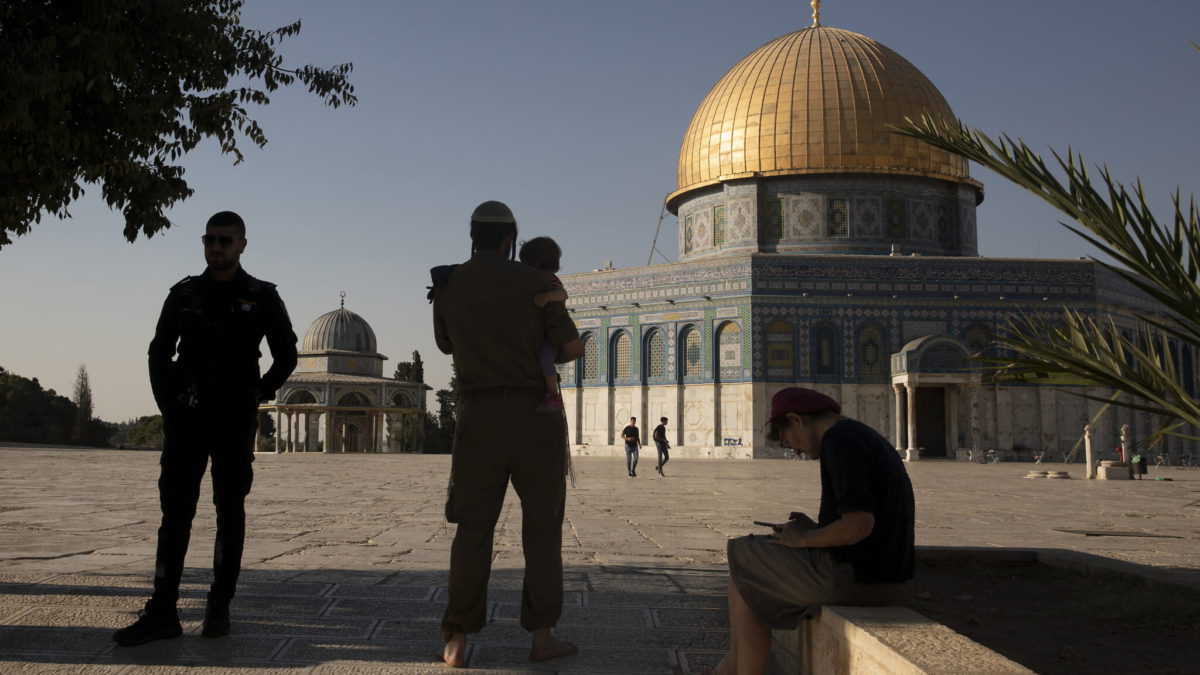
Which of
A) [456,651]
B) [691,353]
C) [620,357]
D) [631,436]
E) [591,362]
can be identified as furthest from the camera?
[591,362]

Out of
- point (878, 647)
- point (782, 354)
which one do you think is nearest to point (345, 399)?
point (782, 354)

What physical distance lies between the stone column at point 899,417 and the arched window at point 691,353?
544 centimetres

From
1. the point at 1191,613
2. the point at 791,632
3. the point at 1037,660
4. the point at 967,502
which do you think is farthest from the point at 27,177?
the point at 967,502

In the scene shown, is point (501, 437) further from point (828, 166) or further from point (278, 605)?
point (828, 166)

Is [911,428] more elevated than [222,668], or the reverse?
[911,428]

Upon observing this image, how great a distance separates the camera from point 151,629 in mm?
3318

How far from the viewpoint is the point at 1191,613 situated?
347 centimetres

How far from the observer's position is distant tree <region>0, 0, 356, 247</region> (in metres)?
3.52

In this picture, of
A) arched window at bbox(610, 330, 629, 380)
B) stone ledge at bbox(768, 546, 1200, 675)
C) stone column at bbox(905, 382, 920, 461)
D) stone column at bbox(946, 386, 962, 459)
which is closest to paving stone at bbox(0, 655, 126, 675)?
stone ledge at bbox(768, 546, 1200, 675)

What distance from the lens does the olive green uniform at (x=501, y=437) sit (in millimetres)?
3285

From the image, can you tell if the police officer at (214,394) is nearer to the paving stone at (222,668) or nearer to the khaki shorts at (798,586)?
the paving stone at (222,668)

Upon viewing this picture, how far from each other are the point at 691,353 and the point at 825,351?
379 centimetres

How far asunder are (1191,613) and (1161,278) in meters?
1.22

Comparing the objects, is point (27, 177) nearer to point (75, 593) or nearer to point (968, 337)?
point (75, 593)
